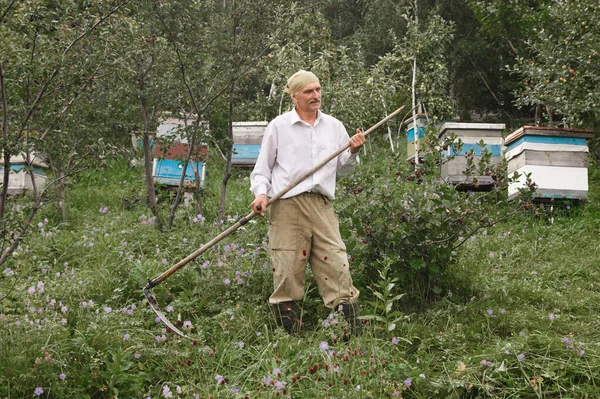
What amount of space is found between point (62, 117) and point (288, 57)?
9.68 meters

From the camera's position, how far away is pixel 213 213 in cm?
776

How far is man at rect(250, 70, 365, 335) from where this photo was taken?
14.7 ft

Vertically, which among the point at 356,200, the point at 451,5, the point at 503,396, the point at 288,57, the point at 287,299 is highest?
the point at 451,5

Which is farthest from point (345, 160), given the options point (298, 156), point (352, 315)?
point (352, 315)

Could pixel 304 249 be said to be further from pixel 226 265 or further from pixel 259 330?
pixel 226 265

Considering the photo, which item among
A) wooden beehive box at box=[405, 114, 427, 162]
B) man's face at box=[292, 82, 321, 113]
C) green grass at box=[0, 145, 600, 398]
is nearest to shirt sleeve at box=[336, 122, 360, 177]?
man's face at box=[292, 82, 321, 113]

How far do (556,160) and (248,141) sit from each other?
562 cm

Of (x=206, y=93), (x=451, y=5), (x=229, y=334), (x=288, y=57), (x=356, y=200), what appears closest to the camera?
(x=229, y=334)

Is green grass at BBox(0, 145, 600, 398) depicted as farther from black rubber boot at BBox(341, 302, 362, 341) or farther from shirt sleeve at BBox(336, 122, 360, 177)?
shirt sleeve at BBox(336, 122, 360, 177)

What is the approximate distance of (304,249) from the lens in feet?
14.8

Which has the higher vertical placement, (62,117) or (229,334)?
(62,117)

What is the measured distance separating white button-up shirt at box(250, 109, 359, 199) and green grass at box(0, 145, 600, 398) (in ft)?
2.50

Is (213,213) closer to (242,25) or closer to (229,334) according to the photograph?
(242,25)

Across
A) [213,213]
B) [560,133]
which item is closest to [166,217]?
[213,213]
